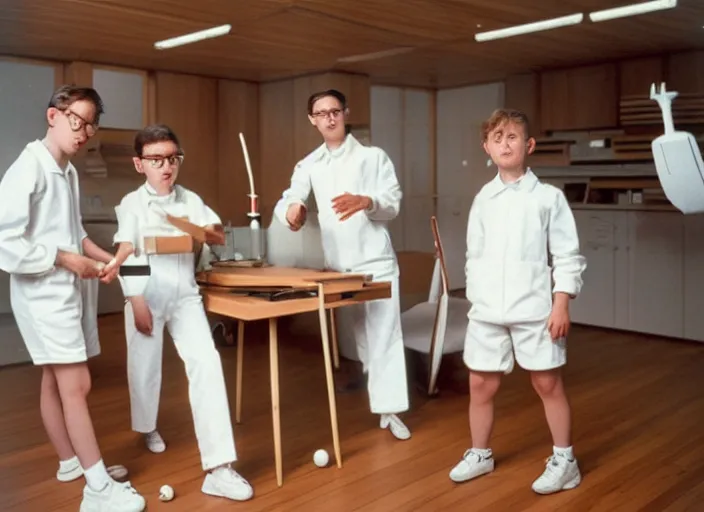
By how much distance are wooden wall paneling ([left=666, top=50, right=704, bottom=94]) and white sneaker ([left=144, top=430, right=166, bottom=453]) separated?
448 cm

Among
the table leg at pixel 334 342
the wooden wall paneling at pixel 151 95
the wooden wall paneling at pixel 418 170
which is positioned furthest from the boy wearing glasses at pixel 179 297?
the wooden wall paneling at pixel 418 170

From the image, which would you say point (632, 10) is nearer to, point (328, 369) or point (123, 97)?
point (328, 369)

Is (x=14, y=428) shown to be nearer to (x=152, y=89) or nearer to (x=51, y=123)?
(x=51, y=123)

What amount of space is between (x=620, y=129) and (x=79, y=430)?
16.3ft

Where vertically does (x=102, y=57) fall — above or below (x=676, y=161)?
above

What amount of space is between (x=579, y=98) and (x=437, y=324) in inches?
135

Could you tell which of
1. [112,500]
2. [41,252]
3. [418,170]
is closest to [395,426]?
[112,500]

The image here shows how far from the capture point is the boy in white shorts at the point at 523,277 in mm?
2623

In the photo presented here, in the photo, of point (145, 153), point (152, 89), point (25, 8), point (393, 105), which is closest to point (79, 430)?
point (145, 153)

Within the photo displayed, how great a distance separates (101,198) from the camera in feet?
→ 21.1

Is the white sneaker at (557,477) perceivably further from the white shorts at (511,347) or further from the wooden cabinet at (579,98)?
the wooden cabinet at (579,98)

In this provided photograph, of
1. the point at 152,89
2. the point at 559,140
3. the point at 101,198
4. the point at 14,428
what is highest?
the point at 152,89

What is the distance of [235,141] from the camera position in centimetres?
723

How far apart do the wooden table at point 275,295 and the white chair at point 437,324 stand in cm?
72
